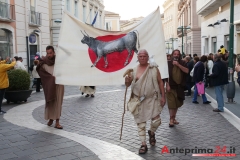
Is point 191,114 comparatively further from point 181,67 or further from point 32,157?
point 32,157

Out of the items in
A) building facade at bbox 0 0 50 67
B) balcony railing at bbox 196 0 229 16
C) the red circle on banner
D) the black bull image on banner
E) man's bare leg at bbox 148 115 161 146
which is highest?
balcony railing at bbox 196 0 229 16

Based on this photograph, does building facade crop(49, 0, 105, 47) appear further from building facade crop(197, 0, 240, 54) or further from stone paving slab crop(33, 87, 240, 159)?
stone paving slab crop(33, 87, 240, 159)

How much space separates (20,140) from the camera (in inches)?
239

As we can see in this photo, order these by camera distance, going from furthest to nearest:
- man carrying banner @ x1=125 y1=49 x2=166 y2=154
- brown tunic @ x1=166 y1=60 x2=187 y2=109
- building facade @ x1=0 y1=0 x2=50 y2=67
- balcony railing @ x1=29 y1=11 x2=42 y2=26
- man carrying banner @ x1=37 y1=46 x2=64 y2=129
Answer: balcony railing @ x1=29 y1=11 x2=42 y2=26 → building facade @ x1=0 y1=0 x2=50 y2=67 → brown tunic @ x1=166 y1=60 x2=187 y2=109 → man carrying banner @ x1=37 y1=46 x2=64 y2=129 → man carrying banner @ x1=125 y1=49 x2=166 y2=154

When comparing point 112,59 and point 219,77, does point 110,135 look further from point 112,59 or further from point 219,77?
point 219,77

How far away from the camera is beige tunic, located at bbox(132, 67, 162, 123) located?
208 inches

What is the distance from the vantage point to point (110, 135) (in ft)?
21.1

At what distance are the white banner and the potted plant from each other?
5.71m

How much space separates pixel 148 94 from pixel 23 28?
61.7 feet

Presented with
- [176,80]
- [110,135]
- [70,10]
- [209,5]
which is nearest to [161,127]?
[176,80]

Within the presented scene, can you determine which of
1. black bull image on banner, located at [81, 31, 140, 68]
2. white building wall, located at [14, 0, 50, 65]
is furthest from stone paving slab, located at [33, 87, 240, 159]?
white building wall, located at [14, 0, 50, 65]

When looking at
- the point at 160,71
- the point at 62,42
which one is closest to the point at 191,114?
the point at 160,71

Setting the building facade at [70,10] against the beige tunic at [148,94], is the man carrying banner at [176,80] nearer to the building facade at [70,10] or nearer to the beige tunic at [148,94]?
the beige tunic at [148,94]

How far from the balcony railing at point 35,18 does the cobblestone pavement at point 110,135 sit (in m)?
15.4
